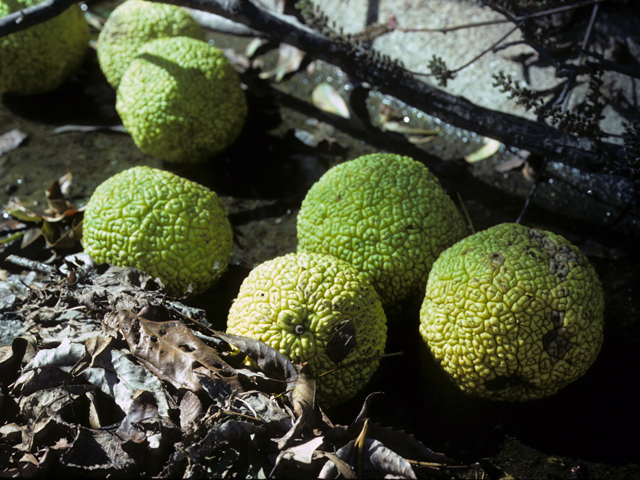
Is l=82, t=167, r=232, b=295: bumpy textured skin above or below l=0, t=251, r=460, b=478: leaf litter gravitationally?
above

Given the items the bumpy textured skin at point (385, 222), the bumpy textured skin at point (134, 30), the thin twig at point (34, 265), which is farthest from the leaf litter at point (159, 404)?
the bumpy textured skin at point (134, 30)

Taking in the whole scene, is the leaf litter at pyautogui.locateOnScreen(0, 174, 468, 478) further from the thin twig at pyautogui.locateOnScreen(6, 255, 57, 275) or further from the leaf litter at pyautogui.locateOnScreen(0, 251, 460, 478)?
the thin twig at pyautogui.locateOnScreen(6, 255, 57, 275)

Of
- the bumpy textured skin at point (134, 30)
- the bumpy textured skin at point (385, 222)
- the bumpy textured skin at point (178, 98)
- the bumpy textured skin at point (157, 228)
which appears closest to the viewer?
the bumpy textured skin at point (385, 222)

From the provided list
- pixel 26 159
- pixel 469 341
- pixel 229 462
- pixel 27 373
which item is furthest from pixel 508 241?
pixel 26 159

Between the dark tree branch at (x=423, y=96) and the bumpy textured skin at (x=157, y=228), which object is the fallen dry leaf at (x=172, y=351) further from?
the dark tree branch at (x=423, y=96)

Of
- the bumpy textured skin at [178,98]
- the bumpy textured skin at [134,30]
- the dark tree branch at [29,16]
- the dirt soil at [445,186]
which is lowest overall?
the dirt soil at [445,186]

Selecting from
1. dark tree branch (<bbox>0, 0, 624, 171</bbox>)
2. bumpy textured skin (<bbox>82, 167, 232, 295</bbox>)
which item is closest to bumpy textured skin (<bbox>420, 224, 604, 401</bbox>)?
dark tree branch (<bbox>0, 0, 624, 171</bbox>)
